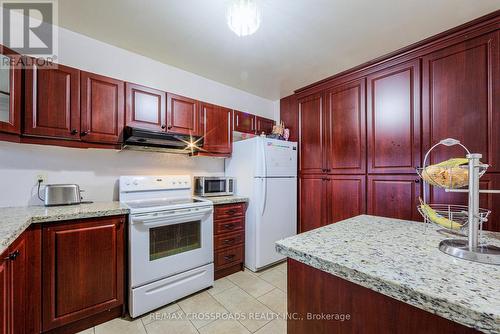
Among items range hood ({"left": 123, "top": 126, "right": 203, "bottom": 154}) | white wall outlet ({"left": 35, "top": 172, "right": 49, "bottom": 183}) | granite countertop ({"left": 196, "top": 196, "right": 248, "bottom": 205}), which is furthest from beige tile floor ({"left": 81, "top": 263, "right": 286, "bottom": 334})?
range hood ({"left": 123, "top": 126, "right": 203, "bottom": 154})

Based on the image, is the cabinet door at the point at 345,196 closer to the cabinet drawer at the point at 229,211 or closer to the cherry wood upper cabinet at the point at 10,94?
the cabinet drawer at the point at 229,211

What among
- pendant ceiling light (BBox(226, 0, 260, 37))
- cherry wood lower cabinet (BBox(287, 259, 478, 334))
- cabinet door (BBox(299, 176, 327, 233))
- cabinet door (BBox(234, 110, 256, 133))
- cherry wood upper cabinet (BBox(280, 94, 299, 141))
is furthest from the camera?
cherry wood upper cabinet (BBox(280, 94, 299, 141))

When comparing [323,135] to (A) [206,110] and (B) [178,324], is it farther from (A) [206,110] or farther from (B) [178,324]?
(B) [178,324]

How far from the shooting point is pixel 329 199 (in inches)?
107

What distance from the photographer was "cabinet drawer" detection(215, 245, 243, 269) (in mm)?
2385

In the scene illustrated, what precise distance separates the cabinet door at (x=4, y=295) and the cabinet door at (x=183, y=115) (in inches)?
63.0

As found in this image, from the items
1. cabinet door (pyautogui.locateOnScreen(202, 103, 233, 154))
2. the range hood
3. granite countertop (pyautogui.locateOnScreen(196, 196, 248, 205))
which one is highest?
cabinet door (pyautogui.locateOnScreen(202, 103, 233, 154))

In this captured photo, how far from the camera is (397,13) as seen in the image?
173 centimetres

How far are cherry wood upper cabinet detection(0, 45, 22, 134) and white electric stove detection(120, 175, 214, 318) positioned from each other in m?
0.84

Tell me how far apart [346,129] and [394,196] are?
90 cm

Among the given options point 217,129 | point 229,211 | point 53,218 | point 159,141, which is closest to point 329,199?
point 229,211

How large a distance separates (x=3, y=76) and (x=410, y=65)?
3384 mm

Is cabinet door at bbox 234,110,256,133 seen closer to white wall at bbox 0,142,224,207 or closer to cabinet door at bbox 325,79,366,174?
white wall at bbox 0,142,224,207

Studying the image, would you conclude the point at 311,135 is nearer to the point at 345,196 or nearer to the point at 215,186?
the point at 345,196
